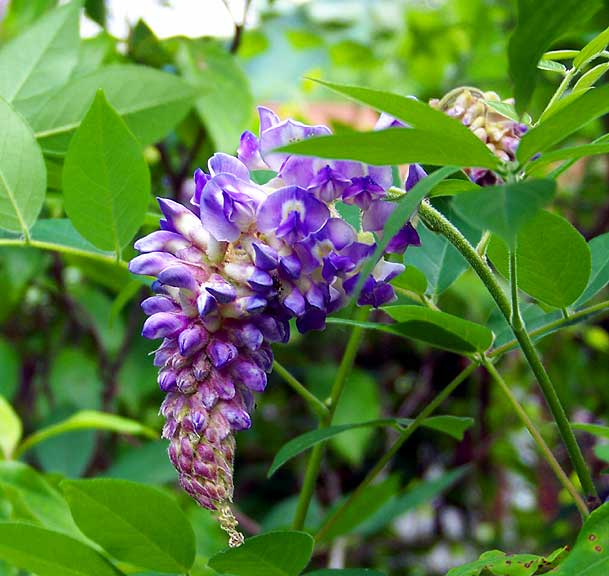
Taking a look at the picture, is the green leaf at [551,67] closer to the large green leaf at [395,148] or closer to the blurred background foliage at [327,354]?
the large green leaf at [395,148]

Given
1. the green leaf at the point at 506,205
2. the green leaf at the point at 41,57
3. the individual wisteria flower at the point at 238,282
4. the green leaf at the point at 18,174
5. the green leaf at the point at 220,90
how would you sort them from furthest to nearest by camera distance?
the green leaf at the point at 220,90, the green leaf at the point at 41,57, the green leaf at the point at 18,174, the individual wisteria flower at the point at 238,282, the green leaf at the point at 506,205

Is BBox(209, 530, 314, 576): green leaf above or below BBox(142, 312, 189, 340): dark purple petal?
below

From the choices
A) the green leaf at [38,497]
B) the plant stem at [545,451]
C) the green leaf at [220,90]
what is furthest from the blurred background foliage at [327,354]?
the plant stem at [545,451]

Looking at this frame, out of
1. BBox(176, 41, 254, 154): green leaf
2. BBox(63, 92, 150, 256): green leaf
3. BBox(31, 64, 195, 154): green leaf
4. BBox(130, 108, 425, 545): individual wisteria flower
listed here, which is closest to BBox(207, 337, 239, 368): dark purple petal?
BBox(130, 108, 425, 545): individual wisteria flower

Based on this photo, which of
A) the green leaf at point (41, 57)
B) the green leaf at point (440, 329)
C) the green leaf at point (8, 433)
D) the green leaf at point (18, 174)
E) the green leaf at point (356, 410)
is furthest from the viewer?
the green leaf at point (356, 410)

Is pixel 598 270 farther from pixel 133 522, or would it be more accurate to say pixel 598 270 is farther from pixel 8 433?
pixel 8 433

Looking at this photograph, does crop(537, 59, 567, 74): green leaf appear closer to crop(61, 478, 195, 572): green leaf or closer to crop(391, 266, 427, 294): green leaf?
crop(391, 266, 427, 294): green leaf

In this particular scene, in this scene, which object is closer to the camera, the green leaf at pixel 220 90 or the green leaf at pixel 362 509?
the green leaf at pixel 362 509
